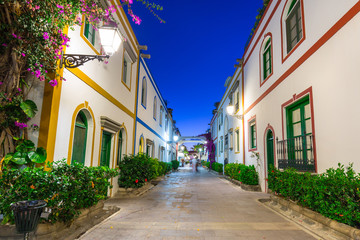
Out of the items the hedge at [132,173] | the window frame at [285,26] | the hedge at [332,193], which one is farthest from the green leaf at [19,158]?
the window frame at [285,26]

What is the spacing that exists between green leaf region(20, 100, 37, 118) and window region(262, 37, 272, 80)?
7358mm

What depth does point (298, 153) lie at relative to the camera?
5887 millimetres

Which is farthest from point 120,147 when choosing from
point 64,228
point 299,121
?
point 299,121

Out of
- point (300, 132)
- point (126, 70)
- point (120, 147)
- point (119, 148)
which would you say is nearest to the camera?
point (300, 132)

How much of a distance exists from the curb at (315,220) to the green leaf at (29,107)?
17.0 ft

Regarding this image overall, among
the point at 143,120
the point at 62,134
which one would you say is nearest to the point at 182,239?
the point at 62,134

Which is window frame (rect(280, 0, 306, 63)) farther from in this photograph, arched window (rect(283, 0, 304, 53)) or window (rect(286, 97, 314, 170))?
window (rect(286, 97, 314, 170))

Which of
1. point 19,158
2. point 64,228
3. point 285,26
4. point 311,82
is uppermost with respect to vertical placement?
point 285,26

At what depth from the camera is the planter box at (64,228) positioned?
3172 millimetres

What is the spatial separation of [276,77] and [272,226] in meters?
4.81

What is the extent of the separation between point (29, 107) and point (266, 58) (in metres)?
8.08

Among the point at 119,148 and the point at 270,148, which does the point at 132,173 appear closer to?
the point at 119,148

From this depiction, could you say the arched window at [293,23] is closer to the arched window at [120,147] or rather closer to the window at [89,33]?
the window at [89,33]

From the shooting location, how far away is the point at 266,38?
8.66 metres
